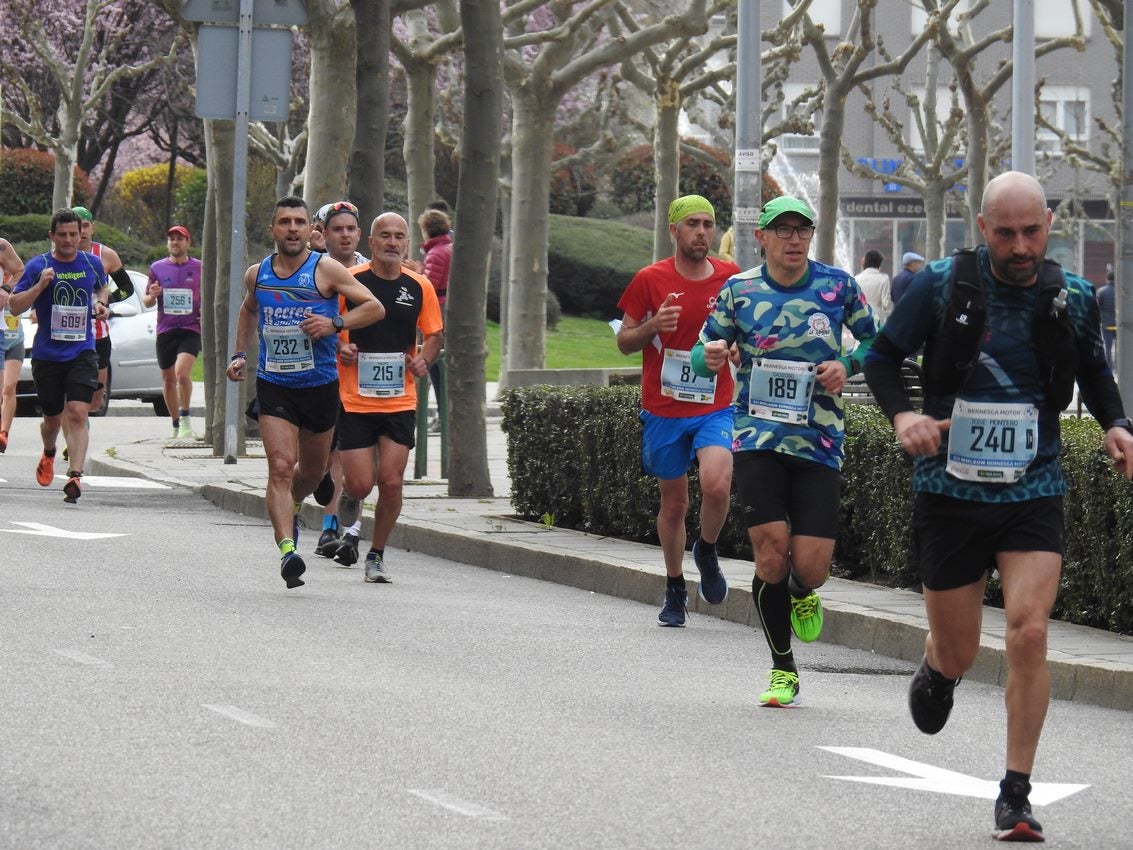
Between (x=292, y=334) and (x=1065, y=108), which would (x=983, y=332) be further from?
(x=1065, y=108)

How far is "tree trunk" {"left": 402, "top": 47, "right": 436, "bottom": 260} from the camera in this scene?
26406mm

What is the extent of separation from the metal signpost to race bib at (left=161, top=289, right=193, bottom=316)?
4285mm

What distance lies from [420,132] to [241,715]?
19.6m

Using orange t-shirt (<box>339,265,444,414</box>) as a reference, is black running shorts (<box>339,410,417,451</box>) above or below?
below

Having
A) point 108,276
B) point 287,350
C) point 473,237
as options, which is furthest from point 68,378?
point 287,350

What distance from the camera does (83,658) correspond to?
8516 mm

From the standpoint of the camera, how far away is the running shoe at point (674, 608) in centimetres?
1043

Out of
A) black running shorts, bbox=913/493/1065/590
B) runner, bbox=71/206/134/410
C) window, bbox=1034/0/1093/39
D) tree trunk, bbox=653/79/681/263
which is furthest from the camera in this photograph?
window, bbox=1034/0/1093/39

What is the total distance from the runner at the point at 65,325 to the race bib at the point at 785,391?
847 centimetres

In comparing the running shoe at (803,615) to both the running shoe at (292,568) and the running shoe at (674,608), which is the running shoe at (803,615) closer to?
the running shoe at (674,608)

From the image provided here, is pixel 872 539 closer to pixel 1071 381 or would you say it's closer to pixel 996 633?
pixel 996 633

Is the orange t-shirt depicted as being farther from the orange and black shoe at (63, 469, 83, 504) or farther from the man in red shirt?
the orange and black shoe at (63, 469, 83, 504)

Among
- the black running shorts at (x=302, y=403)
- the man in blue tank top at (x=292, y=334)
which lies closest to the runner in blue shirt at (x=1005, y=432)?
the man in blue tank top at (x=292, y=334)

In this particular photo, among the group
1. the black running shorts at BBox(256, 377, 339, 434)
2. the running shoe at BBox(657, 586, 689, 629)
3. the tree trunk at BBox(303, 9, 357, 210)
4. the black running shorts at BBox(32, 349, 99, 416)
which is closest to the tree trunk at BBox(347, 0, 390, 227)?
the tree trunk at BBox(303, 9, 357, 210)
